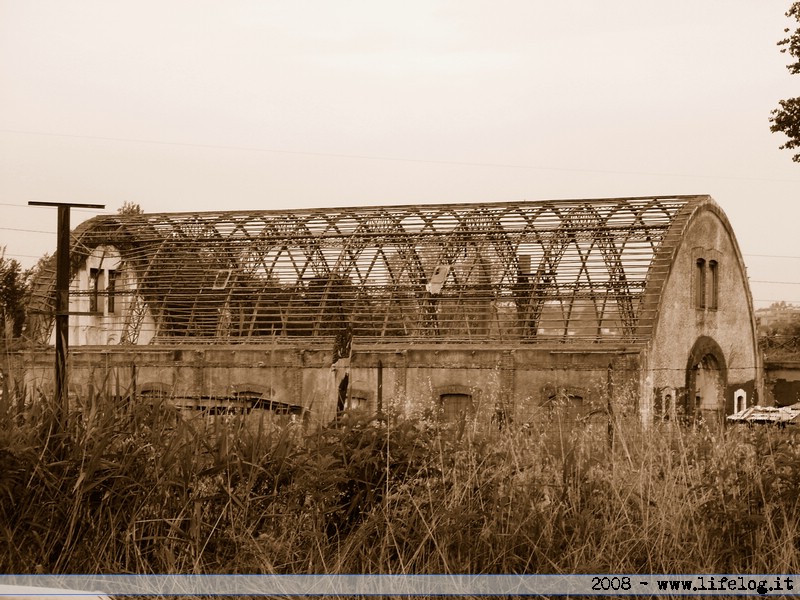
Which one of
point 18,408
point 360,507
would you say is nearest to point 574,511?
point 360,507

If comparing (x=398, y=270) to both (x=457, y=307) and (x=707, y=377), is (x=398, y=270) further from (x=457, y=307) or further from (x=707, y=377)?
(x=707, y=377)

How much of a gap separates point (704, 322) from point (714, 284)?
5.01 feet

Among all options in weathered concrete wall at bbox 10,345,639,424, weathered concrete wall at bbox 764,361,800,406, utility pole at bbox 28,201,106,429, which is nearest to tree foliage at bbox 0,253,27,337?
weathered concrete wall at bbox 10,345,639,424

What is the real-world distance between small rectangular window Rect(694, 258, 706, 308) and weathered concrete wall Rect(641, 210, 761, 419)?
0.26ft

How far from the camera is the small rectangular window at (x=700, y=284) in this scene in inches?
1065

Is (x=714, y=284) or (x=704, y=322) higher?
(x=714, y=284)

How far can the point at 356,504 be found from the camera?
7.50 m

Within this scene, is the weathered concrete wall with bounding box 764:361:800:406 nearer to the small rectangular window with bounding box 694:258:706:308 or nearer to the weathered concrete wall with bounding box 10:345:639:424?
the small rectangular window with bounding box 694:258:706:308

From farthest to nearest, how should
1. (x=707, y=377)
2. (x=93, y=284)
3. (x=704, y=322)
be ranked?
(x=93, y=284), (x=707, y=377), (x=704, y=322)

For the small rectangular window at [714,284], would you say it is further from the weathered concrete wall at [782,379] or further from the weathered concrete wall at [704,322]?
the weathered concrete wall at [782,379]

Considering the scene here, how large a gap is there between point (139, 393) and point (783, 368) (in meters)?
34.3

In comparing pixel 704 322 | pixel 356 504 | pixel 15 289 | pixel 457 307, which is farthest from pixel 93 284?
pixel 356 504

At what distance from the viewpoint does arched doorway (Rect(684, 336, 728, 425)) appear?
26375 mm

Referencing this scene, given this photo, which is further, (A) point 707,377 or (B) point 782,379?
(B) point 782,379
